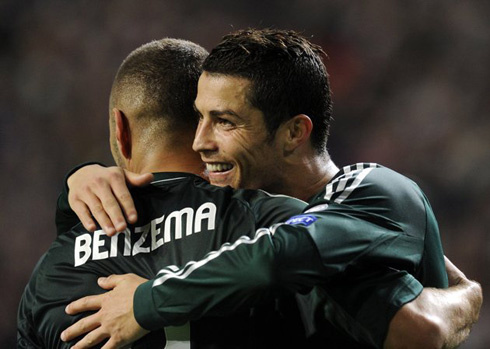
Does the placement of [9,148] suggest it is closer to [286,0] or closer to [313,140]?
[286,0]

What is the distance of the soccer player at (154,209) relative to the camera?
6.62 feet

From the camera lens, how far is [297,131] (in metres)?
2.51

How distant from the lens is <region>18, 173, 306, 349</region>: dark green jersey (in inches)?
78.7

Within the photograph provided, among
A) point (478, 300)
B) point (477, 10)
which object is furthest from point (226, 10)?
point (478, 300)

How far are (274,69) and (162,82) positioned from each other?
1.21 ft

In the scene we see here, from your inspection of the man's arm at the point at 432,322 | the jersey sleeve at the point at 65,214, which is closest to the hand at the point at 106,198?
the jersey sleeve at the point at 65,214

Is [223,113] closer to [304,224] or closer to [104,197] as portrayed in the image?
[104,197]

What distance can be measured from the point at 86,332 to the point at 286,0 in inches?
185

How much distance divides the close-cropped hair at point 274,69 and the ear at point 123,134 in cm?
32

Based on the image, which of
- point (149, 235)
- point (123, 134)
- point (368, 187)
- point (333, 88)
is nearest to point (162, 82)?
point (123, 134)

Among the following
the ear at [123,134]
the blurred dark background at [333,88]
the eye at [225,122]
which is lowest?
the blurred dark background at [333,88]

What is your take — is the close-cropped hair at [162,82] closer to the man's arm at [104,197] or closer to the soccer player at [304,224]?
the soccer player at [304,224]

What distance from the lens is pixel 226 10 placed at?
622cm

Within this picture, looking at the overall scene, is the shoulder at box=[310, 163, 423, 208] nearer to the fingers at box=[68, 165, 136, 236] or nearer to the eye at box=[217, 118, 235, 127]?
the eye at box=[217, 118, 235, 127]
